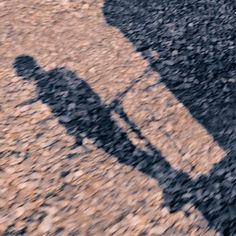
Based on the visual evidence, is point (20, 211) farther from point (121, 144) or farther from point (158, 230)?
point (121, 144)

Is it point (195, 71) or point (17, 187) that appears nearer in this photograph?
point (17, 187)

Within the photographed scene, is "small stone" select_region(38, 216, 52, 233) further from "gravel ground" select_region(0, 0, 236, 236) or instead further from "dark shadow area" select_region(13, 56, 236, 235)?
"dark shadow area" select_region(13, 56, 236, 235)

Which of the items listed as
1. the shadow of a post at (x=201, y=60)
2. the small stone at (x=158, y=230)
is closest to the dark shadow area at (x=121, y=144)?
the shadow of a post at (x=201, y=60)

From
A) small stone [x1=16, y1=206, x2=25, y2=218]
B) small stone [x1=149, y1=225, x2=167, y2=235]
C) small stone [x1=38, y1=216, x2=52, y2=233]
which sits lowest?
small stone [x1=149, y1=225, x2=167, y2=235]

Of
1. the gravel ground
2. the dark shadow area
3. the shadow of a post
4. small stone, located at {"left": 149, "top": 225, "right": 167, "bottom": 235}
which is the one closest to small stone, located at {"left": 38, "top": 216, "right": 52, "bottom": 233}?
the gravel ground

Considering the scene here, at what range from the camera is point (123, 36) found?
12.6 metres

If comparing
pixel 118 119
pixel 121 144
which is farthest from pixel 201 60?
pixel 121 144

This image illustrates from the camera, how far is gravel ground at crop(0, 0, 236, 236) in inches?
294

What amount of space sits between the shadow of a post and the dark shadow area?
0.02 m

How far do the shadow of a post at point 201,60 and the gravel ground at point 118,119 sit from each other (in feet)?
0.10

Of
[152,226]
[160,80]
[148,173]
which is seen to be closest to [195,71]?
[160,80]

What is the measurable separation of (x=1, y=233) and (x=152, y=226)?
246cm

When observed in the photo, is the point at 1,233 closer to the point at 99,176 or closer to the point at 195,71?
the point at 99,176

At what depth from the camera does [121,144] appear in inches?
350
